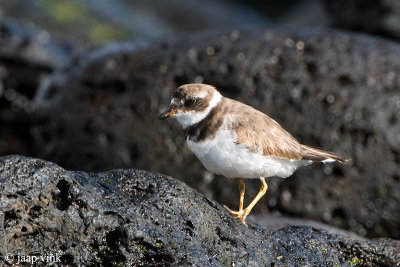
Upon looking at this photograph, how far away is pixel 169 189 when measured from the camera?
16.3 feet

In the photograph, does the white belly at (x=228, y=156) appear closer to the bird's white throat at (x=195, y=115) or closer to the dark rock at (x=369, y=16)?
the bird's white throat at (x=195, y=115)

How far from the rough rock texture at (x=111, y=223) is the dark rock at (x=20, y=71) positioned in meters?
7.60

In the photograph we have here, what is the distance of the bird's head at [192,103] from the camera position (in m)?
5.94

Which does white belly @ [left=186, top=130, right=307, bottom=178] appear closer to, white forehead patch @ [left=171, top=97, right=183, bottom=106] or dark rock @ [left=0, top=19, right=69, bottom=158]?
white forehead patch @ [left=171, top=97, right=183, bottom=106]

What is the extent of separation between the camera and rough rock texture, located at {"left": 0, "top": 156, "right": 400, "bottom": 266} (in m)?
4.53

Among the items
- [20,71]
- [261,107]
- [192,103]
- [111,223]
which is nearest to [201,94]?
[192,103]

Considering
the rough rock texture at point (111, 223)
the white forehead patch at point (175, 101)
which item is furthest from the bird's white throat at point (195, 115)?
→ the rough rock texture at point (111, 223)

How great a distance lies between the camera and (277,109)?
9711 millimetres

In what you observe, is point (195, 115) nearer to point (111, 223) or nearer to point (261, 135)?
point (261, 135)

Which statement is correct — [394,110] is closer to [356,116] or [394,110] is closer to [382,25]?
[356,116]

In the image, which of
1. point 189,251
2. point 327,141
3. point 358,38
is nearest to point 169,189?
point 189,251

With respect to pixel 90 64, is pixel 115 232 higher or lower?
lower

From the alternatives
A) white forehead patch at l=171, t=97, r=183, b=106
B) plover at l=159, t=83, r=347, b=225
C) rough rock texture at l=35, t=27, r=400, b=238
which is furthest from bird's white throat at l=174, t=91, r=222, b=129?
rough rock texture at l=35, t=27, r=400, b=238

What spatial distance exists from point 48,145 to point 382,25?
7461 mm
